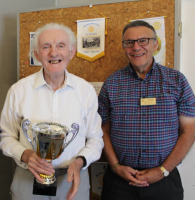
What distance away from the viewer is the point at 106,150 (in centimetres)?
152

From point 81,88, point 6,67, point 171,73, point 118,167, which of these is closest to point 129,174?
point 118,167

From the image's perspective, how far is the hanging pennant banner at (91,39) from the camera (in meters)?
1.80

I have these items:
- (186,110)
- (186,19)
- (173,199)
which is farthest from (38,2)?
(173,199)

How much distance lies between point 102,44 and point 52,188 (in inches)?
50.7

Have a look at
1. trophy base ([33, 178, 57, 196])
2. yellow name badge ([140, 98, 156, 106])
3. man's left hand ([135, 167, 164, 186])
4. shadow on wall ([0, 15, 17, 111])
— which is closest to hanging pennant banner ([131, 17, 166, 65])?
yellow name badge ([140, 98, 156, 106])

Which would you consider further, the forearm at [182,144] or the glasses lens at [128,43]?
the glasses lens at [128,43]

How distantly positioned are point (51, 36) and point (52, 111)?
0.50m

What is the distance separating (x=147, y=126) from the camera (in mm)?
1399

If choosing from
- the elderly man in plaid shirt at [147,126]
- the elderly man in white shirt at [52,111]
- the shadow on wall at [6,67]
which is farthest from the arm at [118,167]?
the shadow on wall at [6,67]

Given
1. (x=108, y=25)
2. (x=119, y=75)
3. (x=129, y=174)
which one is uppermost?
(x=108, y=25)

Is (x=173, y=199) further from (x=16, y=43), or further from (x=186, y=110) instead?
(x=16, y=43)

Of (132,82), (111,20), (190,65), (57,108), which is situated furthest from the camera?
(190,65)

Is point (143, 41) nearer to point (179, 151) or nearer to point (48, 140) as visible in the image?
point (179, 151)

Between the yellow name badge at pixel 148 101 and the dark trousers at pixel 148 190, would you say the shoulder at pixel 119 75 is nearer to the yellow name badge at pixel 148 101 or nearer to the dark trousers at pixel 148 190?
the yellow name badge at pixel 148 101
